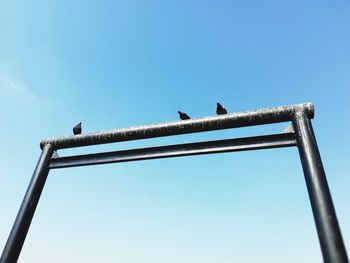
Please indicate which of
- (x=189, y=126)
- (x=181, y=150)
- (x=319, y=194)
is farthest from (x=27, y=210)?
(x=319, y=194)

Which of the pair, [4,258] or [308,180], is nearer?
[308,180]

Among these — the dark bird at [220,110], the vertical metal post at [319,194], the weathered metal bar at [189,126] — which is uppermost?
the dark bird at [220,110]

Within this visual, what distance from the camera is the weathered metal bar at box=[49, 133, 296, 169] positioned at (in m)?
2.70

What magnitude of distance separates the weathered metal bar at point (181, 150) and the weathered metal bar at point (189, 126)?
0.18m

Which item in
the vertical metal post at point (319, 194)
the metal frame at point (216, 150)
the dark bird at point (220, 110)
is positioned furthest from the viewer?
the dark bird at point (220, 110)

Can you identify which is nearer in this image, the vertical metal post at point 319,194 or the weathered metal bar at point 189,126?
the vertical metal post at point 319,194

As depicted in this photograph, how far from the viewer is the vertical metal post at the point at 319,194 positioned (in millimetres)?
1803

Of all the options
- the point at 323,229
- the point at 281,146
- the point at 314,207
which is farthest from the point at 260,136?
the point at 323,229

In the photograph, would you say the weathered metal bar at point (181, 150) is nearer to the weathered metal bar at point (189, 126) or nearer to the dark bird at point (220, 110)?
the weathered metal bar at point (189, 126)

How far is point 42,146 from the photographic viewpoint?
11.7 feet

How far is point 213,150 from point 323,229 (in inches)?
51.0

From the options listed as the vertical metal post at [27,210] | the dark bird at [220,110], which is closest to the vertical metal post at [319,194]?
the vertical metal post at [27,210]

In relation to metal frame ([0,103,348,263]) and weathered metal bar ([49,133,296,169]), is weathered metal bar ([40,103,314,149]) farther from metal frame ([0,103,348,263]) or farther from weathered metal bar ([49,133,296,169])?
weathered metal bar ([49,133,296,169])

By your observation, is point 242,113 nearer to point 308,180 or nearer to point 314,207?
point 308,180
